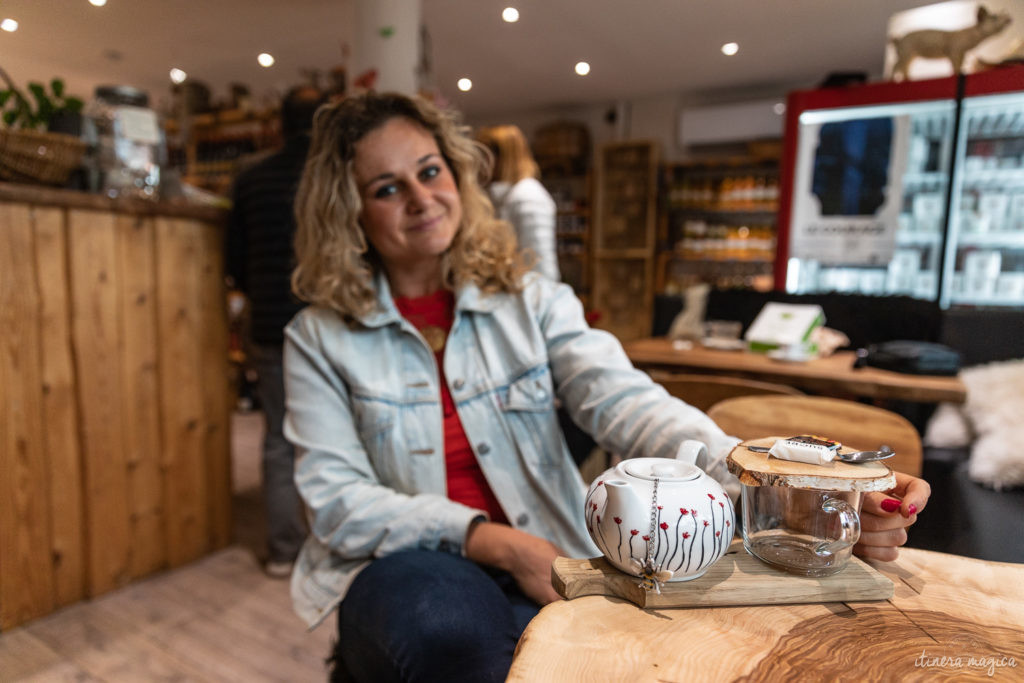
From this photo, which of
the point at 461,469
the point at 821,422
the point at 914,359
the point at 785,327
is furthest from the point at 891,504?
the point at 785,327

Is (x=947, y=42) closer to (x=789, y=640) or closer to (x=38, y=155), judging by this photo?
(x=789, y=640)

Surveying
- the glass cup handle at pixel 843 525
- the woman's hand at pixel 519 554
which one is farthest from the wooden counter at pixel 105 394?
the glass cup handle at pixel 843 525

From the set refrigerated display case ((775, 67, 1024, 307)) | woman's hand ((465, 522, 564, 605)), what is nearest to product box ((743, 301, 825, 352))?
refrigerated display case ((775, 67, 1024, 307))

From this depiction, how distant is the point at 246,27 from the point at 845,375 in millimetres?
1658

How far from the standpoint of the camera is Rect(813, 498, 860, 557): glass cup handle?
0.54 meters

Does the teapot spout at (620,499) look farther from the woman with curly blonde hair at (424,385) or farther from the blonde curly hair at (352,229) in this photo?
the blonde curly hair at (352,229)

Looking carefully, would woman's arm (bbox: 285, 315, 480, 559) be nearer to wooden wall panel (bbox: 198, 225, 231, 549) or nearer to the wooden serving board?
the wooden serving board

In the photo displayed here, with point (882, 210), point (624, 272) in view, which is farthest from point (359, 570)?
point (624, 272)

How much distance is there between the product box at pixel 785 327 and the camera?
6.43ft

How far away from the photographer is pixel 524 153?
4.86 ft

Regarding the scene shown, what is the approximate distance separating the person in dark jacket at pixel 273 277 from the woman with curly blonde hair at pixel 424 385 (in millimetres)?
1008

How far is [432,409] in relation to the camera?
98 centimetres

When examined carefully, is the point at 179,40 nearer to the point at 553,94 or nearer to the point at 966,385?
the point at 553,94

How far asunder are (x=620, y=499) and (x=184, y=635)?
68.3 inches
